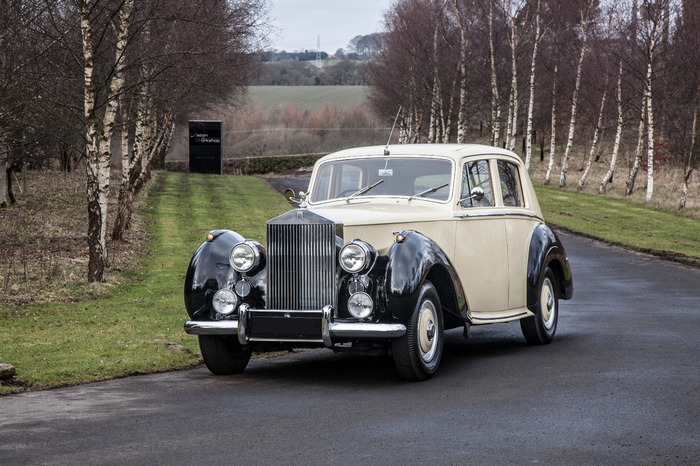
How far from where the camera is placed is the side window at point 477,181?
9492 millimetres

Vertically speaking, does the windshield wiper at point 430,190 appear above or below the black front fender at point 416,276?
above

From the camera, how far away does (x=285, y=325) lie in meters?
7.79

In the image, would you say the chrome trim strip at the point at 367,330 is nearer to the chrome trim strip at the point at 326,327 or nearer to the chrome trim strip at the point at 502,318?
the chrome trim strip at the point at 326,327

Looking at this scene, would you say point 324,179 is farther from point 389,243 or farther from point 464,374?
point 464,374

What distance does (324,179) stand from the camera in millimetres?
9867

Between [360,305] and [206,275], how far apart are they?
5.02 feet

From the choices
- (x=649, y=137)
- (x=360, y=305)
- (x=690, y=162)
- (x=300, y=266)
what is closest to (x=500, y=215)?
(x=360, y=305)

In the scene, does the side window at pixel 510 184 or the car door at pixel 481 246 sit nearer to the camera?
the car door at pixel 481 246

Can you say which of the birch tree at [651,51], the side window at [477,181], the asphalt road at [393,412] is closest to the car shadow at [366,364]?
the asphalt road at [393,412]

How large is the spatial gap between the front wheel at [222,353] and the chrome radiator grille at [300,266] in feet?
2.33

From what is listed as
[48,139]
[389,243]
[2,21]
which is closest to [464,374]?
[389,243]

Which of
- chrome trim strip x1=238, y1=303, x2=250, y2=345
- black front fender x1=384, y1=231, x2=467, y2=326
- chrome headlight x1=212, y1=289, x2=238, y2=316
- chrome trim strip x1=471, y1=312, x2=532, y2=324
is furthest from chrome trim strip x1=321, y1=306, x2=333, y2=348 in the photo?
chrome trim strip x1=471, y1=312, x2=532, y2=324

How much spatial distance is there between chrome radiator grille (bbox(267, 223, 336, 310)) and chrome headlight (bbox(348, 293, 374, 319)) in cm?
20

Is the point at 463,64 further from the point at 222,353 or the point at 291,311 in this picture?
the point at 291,311
